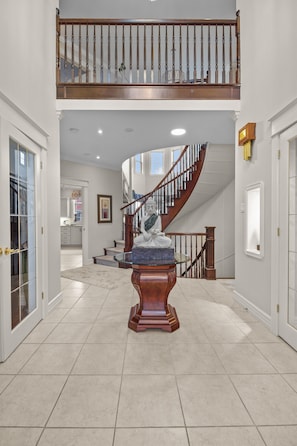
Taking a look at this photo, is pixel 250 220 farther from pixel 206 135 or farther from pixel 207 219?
pixel 207 219

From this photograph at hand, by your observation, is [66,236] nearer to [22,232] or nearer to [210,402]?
[22,232]

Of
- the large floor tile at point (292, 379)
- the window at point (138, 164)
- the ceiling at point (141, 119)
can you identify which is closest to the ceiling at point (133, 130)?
the ceiling at point (141, 119)

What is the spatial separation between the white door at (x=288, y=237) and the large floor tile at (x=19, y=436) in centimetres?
222

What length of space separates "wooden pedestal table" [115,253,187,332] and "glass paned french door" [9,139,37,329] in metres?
1.09

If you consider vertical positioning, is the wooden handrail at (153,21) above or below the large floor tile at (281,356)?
above

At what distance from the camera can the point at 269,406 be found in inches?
62.2

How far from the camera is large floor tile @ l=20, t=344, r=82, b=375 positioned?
1952 millimetres

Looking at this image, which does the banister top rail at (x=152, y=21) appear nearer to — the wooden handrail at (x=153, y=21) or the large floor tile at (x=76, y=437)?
the wooden handrail at (x=153, y=21)

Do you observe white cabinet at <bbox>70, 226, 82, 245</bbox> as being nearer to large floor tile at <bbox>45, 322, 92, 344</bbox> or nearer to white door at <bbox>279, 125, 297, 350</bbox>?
large floor tile at <bbox>45, 322, 92, 344</bbox>

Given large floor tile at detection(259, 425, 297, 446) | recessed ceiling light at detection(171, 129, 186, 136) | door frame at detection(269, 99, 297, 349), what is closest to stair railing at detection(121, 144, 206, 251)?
recessed ceiling light at detection(171, 129, 186, 136)

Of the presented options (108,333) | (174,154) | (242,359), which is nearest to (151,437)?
(242,359)

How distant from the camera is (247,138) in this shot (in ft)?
9.95

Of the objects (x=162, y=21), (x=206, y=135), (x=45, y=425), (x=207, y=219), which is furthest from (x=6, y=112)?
(x=207, y=219)

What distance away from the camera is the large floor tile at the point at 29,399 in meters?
1.49
